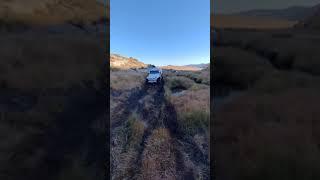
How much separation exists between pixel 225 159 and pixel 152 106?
7.93 m

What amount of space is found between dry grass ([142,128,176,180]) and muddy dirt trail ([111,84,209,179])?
11 cm

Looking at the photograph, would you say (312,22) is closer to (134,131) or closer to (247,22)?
(247,22)

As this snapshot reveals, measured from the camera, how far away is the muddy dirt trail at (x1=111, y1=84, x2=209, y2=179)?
8848 mm

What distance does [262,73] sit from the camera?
621 cm

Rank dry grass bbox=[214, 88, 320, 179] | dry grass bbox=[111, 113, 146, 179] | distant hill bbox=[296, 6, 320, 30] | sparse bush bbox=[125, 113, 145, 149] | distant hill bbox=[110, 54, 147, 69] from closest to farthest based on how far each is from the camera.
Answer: dry grass bbox=[214, 88, 320, 179], distant hill bbox=[296, 6, 320, 30], dry grass bbox=[111, 113, 146, 179], sparse bush bbox=[125, 113, 145, 149], distant hill bbox=[110, 54, 147, 69]

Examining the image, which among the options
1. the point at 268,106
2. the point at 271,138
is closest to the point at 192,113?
the point at 268,106

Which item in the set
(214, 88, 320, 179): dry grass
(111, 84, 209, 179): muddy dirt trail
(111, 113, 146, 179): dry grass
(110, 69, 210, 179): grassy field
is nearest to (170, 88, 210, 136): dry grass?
(110, 69, 210, 179): grassy field

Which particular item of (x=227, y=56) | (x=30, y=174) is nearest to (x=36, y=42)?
(x=30, y=174)

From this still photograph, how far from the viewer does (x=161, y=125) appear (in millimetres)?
11398

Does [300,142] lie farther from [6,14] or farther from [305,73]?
[6,14]

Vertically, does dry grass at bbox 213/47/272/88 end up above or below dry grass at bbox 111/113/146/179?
above

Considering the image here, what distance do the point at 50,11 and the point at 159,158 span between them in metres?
4.77

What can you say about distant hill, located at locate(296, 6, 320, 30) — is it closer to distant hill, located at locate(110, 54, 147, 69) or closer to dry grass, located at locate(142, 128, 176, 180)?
dry grass, located at locate(142, 128, 176, 180)

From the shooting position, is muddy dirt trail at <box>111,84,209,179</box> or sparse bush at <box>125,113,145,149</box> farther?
sparse bush at <box>125,113,145,149</box>
